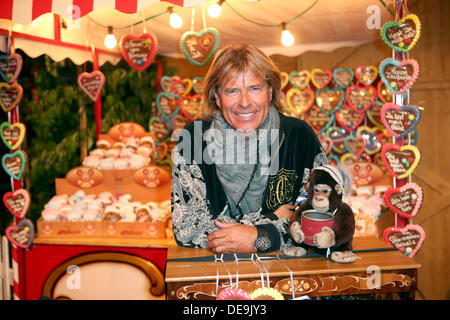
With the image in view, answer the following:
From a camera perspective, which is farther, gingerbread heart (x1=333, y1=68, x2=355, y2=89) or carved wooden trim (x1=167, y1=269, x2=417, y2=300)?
gingerbread heart (x1=333, y1=68, x2=355, y2=89)

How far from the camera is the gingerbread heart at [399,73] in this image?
6.90 feet

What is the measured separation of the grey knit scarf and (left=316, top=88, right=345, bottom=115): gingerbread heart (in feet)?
7.63

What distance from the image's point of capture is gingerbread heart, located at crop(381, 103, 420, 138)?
210cm

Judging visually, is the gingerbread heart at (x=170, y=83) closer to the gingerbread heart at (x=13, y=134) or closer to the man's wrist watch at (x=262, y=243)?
the gingerbread heart at (x=13, y=134)

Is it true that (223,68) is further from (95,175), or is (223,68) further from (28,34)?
(28,34)

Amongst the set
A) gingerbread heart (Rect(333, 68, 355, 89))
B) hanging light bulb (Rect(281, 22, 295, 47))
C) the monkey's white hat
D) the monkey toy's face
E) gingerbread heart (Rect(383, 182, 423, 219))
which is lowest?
gingerbread heart (Rect(383, 182, 423, 219))

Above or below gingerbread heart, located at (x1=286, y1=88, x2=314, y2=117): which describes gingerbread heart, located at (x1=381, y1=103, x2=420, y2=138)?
below

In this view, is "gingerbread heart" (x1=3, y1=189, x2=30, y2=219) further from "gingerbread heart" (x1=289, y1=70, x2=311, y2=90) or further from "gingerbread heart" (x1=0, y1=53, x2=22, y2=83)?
"gingerbread heart" (x1=289, y1=70, x2=311, y2=90)

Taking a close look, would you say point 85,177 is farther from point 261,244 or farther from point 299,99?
point 261,244

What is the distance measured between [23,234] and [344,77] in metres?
3.14

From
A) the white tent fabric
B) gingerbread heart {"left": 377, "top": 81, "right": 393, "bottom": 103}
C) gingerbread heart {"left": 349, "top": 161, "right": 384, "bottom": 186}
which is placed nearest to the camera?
the white tent fabric

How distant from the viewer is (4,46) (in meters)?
2.93

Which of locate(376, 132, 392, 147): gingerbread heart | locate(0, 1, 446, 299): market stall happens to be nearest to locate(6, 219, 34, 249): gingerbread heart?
locate(0, 1, 446, 299): market stall

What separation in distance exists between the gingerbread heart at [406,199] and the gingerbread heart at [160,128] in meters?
2.63
